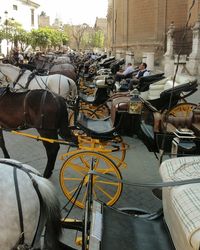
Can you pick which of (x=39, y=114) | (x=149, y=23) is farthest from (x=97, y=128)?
(x=149, y=23)

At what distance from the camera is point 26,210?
8.41 feet

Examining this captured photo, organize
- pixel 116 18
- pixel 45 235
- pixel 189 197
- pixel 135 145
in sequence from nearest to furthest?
pixel 189 197 < pixel 45 235 < pixel 135 145 < pixel 116 18

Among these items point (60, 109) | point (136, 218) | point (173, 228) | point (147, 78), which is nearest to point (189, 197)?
point (173, 228)

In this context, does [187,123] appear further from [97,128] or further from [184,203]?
[184,203]

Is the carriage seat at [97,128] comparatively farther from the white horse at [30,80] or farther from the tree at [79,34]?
the tree at [79,34]

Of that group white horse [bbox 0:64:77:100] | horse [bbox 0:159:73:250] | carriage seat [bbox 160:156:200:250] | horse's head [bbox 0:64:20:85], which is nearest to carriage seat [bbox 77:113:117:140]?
carriage seat [bbox 160:156:200:250]

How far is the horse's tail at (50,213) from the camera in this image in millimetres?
2711

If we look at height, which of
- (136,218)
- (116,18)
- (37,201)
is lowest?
(136,218)

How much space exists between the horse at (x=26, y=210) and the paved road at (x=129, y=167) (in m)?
1.17

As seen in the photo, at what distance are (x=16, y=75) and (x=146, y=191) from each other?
516 centimetres

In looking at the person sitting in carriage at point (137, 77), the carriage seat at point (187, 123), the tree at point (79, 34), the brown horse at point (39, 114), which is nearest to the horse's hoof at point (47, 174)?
the brown horse at point (39, 114)

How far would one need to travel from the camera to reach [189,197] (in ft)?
7.41

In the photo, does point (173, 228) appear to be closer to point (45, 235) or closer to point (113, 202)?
point (45, 235)

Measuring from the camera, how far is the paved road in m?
4.92
